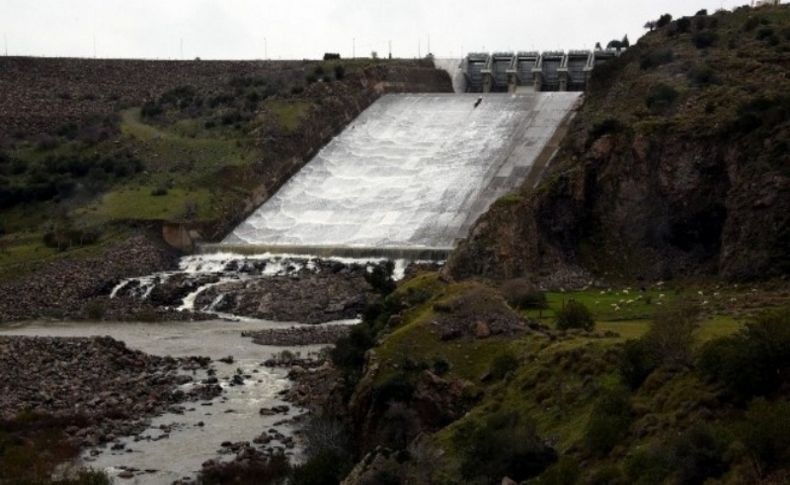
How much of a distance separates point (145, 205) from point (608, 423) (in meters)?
51.4

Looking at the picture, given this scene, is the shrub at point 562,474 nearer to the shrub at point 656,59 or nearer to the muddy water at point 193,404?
the muddy water at point 193,404

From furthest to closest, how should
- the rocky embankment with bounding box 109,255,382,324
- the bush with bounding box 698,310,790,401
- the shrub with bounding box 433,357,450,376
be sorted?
the rocky embankment with bounding box 109,255,382,324
the shrub with bounding box 433,357,450,376
the bush with bounding box 698,310,790,401

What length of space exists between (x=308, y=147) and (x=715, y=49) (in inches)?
1209

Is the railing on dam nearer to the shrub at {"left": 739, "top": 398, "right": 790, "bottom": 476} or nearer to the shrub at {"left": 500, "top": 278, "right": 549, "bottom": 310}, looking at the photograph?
the shrub at {"left": 500, "top": 278, "right": 549, "bottom": 310}

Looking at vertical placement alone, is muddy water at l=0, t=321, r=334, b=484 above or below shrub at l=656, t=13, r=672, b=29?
below

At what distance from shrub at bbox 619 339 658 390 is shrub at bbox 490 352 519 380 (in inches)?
165

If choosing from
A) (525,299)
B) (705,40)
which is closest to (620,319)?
(525,299)

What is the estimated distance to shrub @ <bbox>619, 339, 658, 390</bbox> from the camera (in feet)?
68.0

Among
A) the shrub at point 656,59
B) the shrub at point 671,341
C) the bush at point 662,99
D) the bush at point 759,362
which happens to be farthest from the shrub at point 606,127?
the bush at point 759,362

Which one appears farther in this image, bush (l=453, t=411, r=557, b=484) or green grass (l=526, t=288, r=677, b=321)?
green grass (l=526, t=288, r=677, b=321)

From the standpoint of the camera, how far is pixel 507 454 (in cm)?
1989

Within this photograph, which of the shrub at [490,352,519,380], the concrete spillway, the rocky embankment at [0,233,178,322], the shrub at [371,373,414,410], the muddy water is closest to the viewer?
the shrub at [490,352,519,380]

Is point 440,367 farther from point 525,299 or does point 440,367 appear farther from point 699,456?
point 699,456

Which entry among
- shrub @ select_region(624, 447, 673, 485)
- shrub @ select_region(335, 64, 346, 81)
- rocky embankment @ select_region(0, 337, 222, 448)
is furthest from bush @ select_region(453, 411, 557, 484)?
shrub @ select_region(335, 64, 346, 81)
